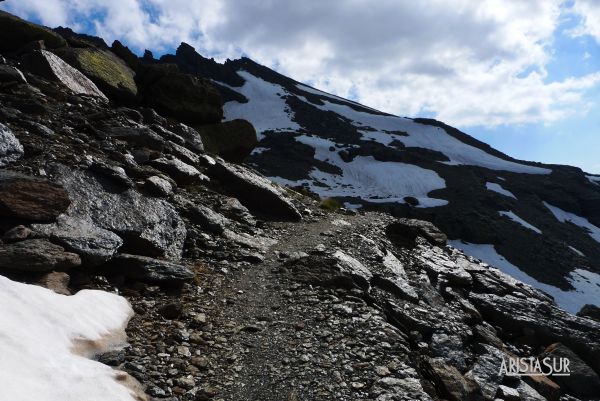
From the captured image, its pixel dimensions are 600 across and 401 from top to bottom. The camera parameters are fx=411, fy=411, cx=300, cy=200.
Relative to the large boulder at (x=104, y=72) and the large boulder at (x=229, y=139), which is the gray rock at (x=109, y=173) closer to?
the large boulder at (x=104, y=72)

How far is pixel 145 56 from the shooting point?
135 metres

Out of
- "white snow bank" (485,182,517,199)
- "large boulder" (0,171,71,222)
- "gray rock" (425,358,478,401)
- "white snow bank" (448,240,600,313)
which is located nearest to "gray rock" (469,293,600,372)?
"gray rock" (425,358,478,401)

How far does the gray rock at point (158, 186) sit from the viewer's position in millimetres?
13758

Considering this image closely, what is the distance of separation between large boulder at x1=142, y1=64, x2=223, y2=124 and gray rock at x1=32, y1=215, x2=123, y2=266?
17901 millimetres

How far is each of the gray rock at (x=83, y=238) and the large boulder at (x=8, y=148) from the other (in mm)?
2980

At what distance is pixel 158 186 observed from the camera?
13961mm

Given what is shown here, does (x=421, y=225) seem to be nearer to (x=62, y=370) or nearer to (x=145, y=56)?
(x=62, y=370)

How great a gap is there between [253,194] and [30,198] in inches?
414

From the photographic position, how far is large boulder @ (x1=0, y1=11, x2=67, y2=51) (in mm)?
22719

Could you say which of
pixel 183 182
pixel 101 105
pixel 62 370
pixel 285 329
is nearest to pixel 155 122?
pixel 101 105

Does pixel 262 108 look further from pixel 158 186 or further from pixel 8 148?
pixel 8 148

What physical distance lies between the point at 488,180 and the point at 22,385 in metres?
97.1

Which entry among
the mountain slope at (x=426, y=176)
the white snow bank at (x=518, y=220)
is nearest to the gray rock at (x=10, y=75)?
the mountain slope at (x=426, y=176)

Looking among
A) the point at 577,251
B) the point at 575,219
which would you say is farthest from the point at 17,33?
the point at 575,219
